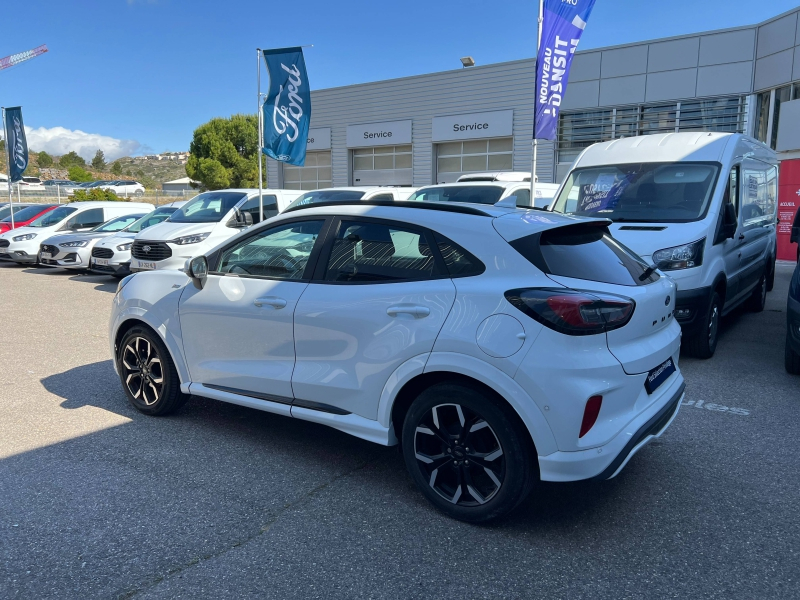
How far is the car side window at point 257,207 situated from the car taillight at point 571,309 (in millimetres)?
9190

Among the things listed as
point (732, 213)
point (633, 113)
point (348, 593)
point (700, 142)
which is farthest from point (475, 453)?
point (633, 113)

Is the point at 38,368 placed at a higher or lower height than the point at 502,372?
lower

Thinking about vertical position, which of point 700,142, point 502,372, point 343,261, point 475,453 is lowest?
point 475,453

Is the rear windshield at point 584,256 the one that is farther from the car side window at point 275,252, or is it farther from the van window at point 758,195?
the van window at point 758,195

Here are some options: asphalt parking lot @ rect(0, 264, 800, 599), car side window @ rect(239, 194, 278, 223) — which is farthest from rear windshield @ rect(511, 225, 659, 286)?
car side window @ rect(239, 194, 278, 223)

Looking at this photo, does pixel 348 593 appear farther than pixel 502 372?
No

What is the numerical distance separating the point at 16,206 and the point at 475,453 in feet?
70.0

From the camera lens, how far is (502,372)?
2.96 m

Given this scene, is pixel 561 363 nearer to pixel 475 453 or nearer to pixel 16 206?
pixel 475 453

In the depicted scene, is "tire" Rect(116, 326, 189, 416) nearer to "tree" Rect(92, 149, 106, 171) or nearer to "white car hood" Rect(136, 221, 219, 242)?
"white car hood" Rect(136, 221, 219, 242)

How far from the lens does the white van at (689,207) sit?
6078mm

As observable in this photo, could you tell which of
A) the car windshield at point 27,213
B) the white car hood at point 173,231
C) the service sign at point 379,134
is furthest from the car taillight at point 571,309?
the service sign at point 379,134

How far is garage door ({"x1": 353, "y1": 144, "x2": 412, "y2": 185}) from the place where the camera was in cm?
2739

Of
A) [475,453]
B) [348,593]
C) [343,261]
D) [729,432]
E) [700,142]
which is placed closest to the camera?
[348,593]
